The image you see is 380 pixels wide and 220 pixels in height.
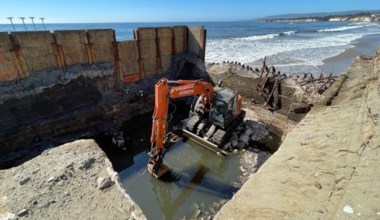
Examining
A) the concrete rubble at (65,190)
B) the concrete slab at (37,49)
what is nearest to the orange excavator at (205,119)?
the concrete rubble at (65,190)

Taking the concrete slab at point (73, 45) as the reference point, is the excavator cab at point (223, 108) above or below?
below

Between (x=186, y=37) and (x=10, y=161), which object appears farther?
(x=186, y=37)

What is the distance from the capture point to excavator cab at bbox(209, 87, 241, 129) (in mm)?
8805

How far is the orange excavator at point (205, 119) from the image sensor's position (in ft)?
24.3

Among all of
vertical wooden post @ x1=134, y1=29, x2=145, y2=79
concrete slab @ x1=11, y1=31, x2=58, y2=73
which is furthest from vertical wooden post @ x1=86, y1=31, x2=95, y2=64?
vertical wooden post @ x1=134, y1=29, x2=145, y2=79

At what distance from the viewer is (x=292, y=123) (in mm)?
10148

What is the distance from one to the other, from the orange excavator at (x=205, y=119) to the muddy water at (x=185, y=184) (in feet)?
1.47

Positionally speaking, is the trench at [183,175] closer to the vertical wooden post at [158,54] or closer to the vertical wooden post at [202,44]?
the vertical wooden post at [158,54]

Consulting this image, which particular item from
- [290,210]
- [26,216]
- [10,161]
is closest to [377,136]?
[290,210]

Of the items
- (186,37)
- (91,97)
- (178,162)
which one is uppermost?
(186,37)

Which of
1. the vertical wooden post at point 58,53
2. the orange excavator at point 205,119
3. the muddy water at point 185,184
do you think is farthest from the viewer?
the vertical wooden post at point 58,53

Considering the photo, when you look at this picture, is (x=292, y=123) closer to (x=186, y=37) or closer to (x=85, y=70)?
(x=186, y=37)

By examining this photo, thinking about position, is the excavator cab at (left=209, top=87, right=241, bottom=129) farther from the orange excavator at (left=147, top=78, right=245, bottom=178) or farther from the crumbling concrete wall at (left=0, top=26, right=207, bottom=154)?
the crumbling concrete wall at (left=0, top=26, right=207, bottom=154)

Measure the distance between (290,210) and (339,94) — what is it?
339 cm
